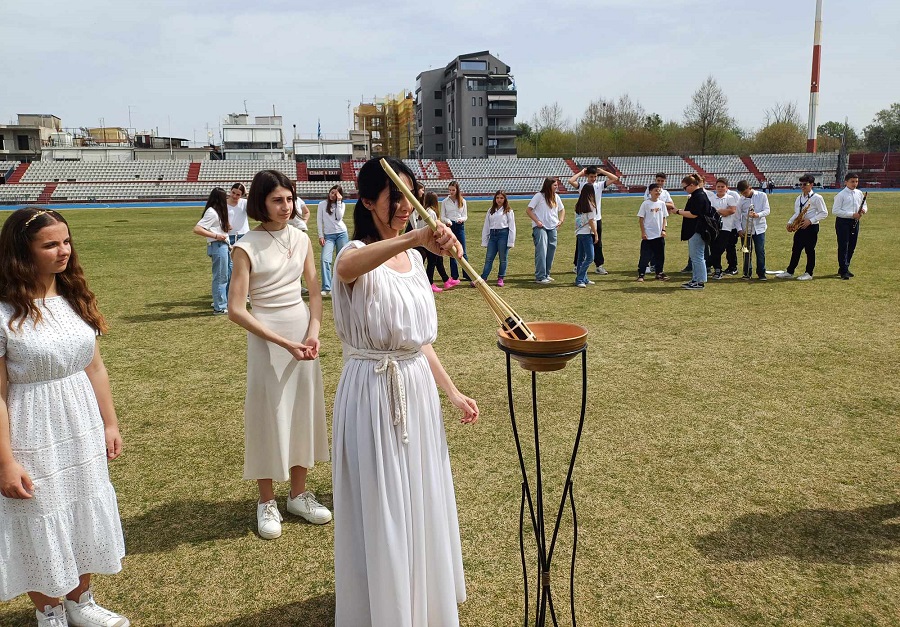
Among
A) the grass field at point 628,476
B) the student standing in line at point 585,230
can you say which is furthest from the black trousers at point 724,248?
the grass field at point 628,476

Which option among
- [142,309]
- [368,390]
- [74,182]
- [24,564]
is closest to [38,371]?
[24,564]

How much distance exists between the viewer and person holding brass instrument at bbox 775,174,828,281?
1110cm

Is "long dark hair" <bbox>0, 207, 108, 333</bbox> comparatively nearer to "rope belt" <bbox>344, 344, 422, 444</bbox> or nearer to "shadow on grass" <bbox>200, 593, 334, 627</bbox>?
"rope belt" <bbox>344, 344, 422, 444</bbox>

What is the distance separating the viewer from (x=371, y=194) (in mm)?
2486

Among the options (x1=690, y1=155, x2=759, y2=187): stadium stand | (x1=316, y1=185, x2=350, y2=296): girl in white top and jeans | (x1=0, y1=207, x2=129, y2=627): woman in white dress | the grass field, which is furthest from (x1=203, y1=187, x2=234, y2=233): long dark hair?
(x1=690, y1=155, x2=759, y2=187): stadium stand

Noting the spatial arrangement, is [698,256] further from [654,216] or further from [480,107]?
[480,107]

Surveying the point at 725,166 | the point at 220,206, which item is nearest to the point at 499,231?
the point at 220,206

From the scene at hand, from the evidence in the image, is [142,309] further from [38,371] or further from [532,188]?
[532,188]

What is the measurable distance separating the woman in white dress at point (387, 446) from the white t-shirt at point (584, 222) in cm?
881

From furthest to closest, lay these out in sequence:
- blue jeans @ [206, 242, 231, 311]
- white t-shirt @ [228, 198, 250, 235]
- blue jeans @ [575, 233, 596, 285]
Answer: blue jeans @ [575, 233, 596, 285] → white t-shirt @ [228, 198, 250, 235] → blue jeans @ [206, 242, 231, 311]

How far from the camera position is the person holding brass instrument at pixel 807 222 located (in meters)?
11.1

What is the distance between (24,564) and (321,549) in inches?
57.3

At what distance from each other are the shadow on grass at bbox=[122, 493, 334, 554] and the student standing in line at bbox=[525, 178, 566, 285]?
810 centimetres

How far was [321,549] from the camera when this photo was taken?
3611 millimetres
